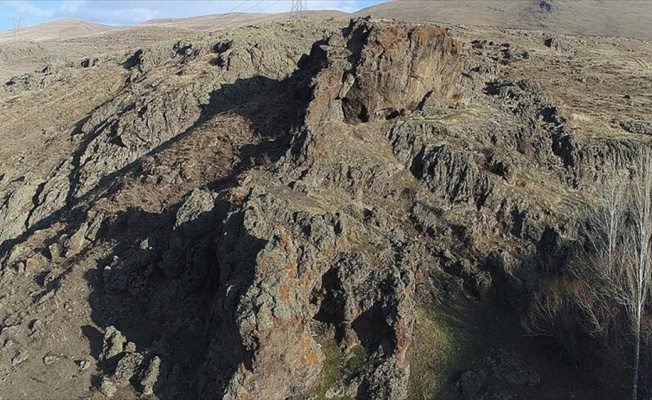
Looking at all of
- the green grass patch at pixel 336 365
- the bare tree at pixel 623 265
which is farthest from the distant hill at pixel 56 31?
the bare tree at pixel 623 265

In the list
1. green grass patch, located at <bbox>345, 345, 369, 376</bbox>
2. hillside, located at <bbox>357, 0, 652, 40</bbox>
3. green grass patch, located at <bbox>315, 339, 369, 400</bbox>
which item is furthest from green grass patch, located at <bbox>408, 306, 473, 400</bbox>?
hillside, located at <bbox>357, 0, 652, 40</bbox>

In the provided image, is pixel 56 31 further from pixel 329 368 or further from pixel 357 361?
pixel 357 361

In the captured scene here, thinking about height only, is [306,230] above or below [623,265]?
above

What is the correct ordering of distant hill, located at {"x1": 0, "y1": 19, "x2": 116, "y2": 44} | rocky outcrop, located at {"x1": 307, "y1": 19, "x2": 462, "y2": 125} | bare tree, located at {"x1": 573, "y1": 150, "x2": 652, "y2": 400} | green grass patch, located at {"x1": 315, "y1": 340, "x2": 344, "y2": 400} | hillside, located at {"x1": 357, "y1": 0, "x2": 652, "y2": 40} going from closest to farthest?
1. bare tree, located at {"x1": 573, "y1": 150, "x2": 652, "y2": 400}
2. green grass patch, located at {"x1": 315, "y1": 340, "x2": 344, "y2": 400}
3. rocky outcrop, located at {"x1": 307, "y1": 19, "x2": 462, "y2": 125}
4. hillside, located at {"x1": 357, "y1": 0, "x2": 652, "y2": 40}
5. distant hill, located at {"x1": 0, "y1": 19, "x2": 116, "y2": 44}

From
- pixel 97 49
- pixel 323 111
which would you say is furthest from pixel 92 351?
pixel 97 49

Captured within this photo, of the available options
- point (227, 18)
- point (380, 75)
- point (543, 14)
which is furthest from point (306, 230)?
point (227, 18)

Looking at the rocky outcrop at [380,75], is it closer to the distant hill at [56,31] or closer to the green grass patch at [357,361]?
the green grass patch at [357,361]

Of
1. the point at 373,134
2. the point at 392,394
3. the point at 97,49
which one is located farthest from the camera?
the point at 97,49

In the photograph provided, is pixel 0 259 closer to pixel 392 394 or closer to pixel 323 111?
pixel 323 111

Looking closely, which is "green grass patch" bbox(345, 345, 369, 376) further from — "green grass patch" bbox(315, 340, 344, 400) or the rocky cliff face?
"green grass patch" bbox(315, 340, 344, 400)
